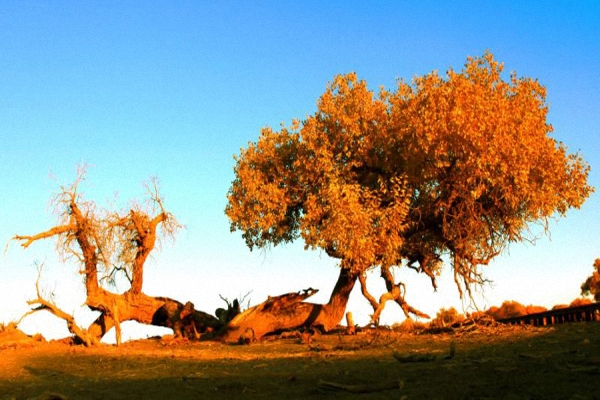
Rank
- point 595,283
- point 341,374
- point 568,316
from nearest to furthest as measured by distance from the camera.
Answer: point 341,374
point 568,316
point 595,283

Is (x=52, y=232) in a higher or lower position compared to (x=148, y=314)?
higher

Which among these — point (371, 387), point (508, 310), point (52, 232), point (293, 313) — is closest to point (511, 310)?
point (508, 310)

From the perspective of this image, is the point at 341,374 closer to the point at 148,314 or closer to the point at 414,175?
the point at 414,175

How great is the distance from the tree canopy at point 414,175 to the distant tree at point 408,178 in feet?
0.16

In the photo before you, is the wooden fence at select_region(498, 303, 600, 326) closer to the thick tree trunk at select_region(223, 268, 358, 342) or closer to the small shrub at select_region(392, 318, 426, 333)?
the small shrub at select_region(392, 318, 426, 333)

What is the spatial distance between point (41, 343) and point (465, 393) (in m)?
20.2

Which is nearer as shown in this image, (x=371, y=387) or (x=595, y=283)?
(x=371, y=387)

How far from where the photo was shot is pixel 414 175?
22844 millimetres

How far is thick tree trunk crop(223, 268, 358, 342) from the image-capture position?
25.1 m

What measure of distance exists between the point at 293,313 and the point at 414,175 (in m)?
7.64

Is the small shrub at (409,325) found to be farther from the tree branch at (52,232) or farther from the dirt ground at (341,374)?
the tree branch at (52,232)

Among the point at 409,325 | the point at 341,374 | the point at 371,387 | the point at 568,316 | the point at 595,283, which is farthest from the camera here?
the point at 595,283

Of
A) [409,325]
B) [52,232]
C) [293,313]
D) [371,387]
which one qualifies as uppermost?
[52,232]

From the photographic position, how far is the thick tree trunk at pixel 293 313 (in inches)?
989
